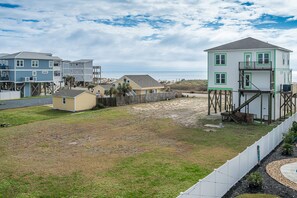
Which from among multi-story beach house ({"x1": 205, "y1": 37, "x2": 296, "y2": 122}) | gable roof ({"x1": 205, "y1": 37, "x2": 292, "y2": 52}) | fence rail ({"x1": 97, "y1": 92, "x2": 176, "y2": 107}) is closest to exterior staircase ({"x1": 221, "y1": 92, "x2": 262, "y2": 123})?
multi-story beach house ({"x1": 205, "y1": 37, "x2": 296, "y2": 122})

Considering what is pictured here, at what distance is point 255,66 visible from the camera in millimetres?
30078

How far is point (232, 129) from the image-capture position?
84.8 feet

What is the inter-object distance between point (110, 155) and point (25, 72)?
39961 mm

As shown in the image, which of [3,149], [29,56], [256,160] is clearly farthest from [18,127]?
[29,56]

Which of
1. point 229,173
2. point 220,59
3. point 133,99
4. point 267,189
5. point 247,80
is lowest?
point 267,189

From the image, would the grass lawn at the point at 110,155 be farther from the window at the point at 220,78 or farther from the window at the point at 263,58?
the window at the point at 263,58

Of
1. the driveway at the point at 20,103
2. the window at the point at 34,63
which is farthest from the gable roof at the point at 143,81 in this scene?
the window at the point at 34,63

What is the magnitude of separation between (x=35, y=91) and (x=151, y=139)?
3909 cm

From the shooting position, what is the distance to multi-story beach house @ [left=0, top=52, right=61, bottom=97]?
50.9 metres

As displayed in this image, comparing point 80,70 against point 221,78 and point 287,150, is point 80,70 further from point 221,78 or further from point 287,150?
point 287,150

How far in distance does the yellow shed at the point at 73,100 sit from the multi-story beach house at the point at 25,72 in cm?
1603

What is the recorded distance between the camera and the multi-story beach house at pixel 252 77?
96.5 ft

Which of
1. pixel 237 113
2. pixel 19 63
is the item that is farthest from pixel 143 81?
pixel 237 113

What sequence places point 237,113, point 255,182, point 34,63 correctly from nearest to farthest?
point 255,182 → point 237,113 → point 34,63
